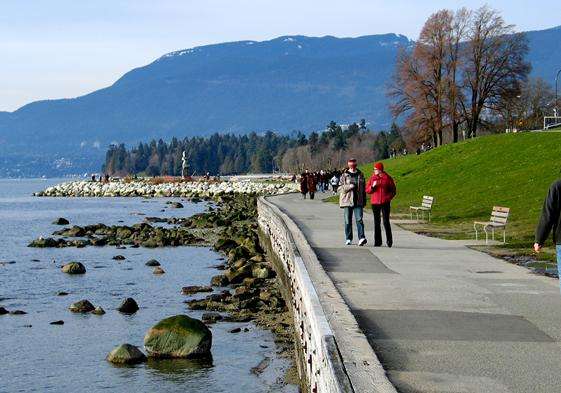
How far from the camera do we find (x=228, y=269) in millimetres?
29797

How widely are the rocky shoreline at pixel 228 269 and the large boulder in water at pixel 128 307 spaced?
1251 mm

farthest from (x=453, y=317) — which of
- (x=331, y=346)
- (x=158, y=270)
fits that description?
Result: (x=158, y=270)

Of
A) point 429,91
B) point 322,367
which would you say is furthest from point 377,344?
point 429,91

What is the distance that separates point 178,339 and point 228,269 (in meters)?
13.6

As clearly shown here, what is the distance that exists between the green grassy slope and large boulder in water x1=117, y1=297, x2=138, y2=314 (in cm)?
942

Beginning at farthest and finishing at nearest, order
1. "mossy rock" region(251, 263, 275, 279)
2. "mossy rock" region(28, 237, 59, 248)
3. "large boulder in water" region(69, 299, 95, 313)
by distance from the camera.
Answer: "mossy rock" region(28, 237, 59, 248) < "mossy rock" region(251, 263, 275, 279) < "large boulder in water" region(69, 299, 95, 313)

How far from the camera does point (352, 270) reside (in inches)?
671

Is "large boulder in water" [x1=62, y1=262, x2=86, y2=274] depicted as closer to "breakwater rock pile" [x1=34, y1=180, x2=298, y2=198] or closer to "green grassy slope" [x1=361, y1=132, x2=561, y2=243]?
"green grassy slope" [x1=361, y1=132, x2=561, y2=243]

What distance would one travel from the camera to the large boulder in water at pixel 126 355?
16.0 metres

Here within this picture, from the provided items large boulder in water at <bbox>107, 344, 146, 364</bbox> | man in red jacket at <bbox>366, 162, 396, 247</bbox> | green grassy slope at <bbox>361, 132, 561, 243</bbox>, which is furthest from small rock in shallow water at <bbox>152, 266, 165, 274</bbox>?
large boulder in water at <bbox>107, 344, 146, 364</bbox>

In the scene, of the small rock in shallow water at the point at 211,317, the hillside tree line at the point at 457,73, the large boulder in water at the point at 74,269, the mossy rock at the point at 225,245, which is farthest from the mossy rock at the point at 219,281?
the hillside tree line at the point at 457,73

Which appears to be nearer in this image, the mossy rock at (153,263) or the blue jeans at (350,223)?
the blue jeans at (350,223)

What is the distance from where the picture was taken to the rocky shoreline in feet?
64.5

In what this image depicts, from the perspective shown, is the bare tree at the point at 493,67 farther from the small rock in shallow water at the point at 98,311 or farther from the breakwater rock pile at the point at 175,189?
the small rock in shallow water at the point at 98,311
